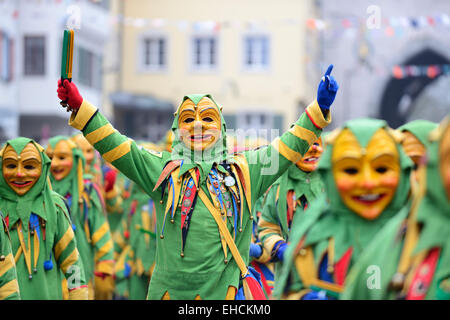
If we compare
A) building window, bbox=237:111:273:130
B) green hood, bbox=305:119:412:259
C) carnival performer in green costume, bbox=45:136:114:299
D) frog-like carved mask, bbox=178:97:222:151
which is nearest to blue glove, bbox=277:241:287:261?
frog-like carved mask, bbox=178:97:222:151

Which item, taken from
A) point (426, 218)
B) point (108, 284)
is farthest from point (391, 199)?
point (108, 284)

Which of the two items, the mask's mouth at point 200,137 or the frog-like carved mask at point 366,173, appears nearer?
the frog-like carved mask at point 366,173

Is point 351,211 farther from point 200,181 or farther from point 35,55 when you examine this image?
point 35,55

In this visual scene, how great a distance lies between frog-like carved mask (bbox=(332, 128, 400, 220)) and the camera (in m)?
4.60

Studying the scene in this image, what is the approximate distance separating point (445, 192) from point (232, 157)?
11.3 feet

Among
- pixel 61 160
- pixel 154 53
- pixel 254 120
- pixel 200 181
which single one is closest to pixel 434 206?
pixel 200 181

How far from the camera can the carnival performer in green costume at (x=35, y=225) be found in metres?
8.04

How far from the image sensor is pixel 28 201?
813 centimetres

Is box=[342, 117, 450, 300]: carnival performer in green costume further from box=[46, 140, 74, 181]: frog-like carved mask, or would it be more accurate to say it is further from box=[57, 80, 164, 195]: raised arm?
box=[46, 140, 74, 181]: frog-like carved mask

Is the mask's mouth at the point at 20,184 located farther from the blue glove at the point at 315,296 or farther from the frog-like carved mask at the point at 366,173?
the frog-like carved mask at the point at 366,173

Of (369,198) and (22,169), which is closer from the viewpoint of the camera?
(369,198)

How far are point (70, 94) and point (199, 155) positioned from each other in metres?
1.09

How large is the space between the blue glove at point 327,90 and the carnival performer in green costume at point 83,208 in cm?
439

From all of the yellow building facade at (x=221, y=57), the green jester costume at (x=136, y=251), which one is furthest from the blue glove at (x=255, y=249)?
the yellow building facade at (x=221, y=57)
